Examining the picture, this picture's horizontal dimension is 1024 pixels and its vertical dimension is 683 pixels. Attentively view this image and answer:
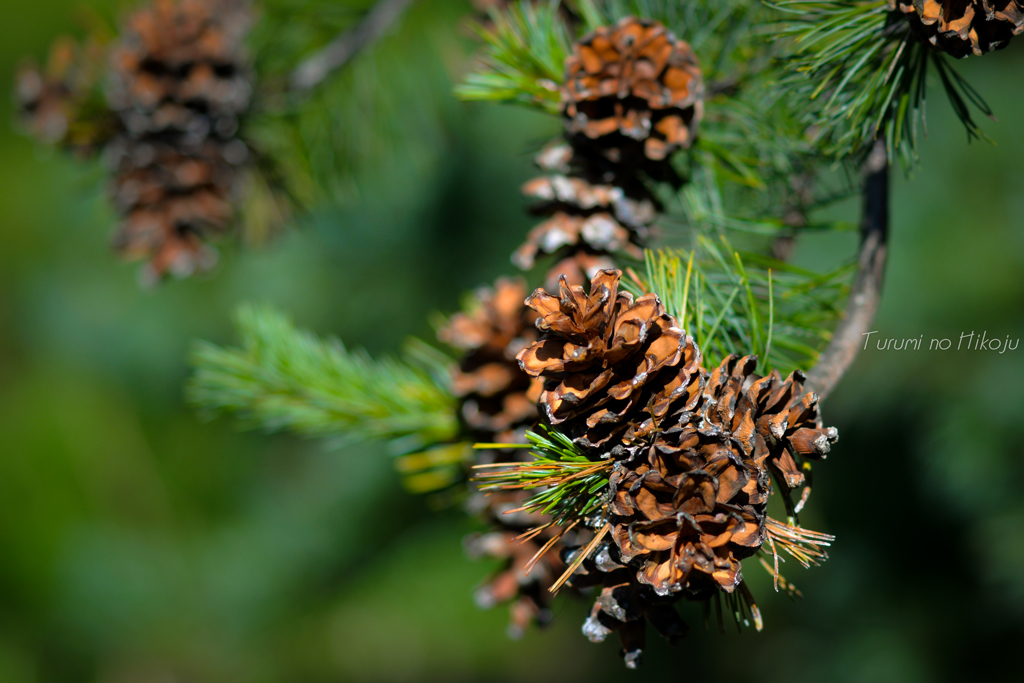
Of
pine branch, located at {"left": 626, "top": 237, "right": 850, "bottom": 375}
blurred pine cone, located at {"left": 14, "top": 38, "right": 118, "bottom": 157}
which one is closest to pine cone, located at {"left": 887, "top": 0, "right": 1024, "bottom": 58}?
pine branch, located at {"left": 626, "top": 237, "right": 850, "bottom": 375}

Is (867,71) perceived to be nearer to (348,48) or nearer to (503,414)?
(503,414)

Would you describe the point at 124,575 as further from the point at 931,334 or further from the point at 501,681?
the point at 931,334

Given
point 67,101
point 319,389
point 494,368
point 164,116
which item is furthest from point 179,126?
point 494,368

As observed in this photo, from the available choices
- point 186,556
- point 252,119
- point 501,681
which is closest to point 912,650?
point 252,119

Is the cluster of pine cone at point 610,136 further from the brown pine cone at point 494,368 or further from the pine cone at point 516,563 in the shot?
the pine cone at point 516,563

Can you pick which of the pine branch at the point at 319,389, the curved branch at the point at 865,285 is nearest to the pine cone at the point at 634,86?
the curved branch at the point at 865,285
